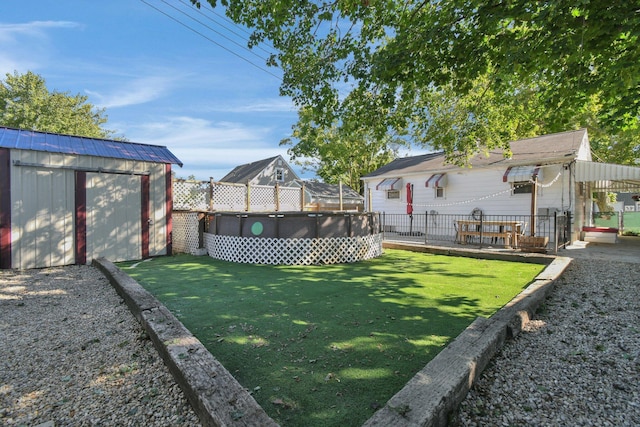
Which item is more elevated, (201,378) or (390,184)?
(390,184)

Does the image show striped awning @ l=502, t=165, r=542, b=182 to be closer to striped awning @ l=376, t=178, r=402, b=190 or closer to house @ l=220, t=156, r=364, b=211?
striped awning @ l=376, t=178, r=402, b=190

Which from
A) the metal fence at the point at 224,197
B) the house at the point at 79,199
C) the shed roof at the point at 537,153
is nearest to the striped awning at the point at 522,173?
the shed roof at the point at 537,153

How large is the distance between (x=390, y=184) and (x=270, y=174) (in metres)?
15.1

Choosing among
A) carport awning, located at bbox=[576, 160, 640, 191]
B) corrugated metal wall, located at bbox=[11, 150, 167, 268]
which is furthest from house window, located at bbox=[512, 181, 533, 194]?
corrugated metal wall, located at bbox=[11, 150, 167, 268]

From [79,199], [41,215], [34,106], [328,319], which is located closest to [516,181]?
[328,319]

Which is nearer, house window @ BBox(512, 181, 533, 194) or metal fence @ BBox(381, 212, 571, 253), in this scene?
metal fence @ BBox(381, 212, 571, 253)

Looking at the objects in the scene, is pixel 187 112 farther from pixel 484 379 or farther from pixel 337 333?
pixel 484 379

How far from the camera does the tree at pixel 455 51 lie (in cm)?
384

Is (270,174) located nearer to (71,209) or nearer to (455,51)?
(71,209)

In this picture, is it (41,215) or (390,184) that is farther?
(390,184)

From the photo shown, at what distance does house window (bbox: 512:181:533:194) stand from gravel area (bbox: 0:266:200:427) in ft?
45.9

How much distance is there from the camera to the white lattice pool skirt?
26.8 feet

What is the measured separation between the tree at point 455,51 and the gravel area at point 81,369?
16.5ft

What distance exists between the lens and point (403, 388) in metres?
2.03
